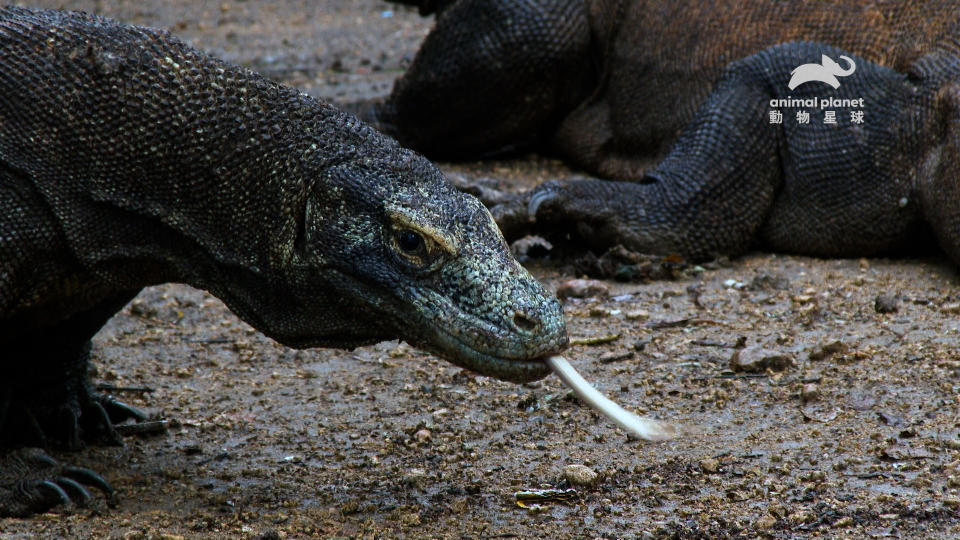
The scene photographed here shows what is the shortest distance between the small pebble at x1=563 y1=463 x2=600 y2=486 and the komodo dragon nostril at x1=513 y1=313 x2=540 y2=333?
75cm

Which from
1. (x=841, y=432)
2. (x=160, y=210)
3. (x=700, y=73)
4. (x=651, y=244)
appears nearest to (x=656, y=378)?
(x=841, y=432)

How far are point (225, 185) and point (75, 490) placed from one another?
0.95 meters

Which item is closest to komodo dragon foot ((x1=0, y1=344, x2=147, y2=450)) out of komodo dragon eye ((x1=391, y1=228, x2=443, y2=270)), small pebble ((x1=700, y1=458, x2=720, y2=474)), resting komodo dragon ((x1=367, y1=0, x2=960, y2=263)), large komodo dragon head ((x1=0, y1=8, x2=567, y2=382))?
large komodo dragon head ((x1=0, y1=8, x2=567, y2=382))

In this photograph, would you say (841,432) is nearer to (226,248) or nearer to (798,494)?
(798,494)

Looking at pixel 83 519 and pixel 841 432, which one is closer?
pixel 83 519

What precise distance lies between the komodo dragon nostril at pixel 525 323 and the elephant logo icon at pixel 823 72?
3.36 m

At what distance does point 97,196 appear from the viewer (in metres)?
3.05

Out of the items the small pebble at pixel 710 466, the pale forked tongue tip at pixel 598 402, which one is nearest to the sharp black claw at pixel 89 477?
the pale forked tongue tip at pixel 598 402

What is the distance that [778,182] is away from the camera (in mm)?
5695

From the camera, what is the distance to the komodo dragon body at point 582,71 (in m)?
6.24

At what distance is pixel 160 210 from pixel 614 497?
1.39m

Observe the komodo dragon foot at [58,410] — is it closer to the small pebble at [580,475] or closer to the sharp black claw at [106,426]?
the sharp black claw at [106,426]

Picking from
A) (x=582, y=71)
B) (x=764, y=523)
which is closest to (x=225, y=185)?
(x=764, y=523)

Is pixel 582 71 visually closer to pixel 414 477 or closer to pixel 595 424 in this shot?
pixel 595 424
